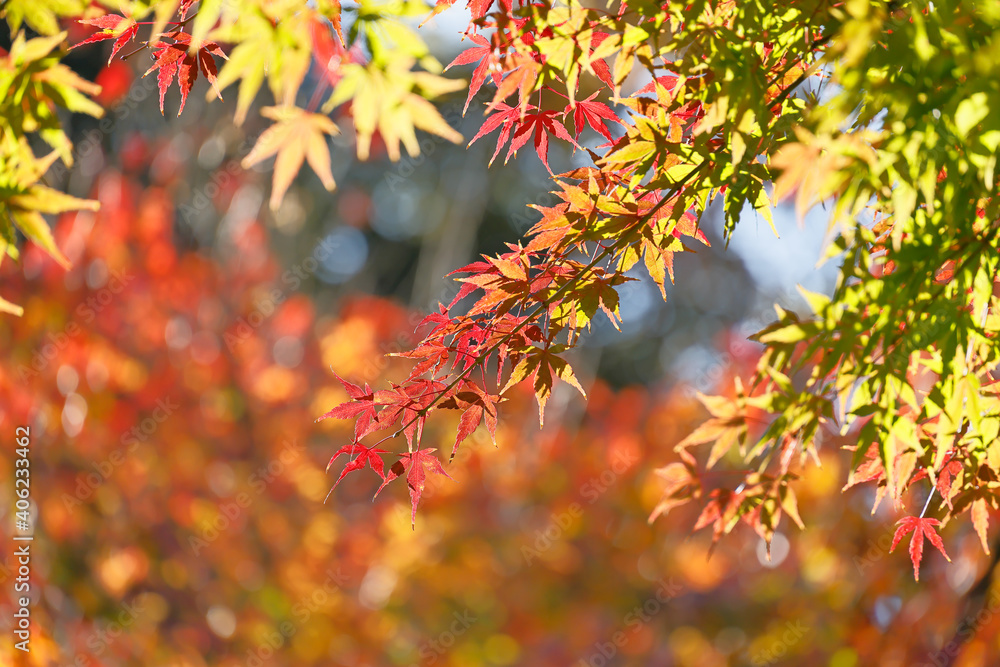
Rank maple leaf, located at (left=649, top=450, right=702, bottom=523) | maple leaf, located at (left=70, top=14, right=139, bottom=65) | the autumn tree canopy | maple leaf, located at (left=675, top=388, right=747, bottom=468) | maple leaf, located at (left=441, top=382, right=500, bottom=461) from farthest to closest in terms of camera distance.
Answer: maple leaf, located at (left=649, top=450, right=702, bottom=523), maple leaf, located at (left=675, top=388, right=747, bottom=468), maple leaf, located at (left=441, top=382, right=500, bottom=461), maple leaf, located at (left=70, top=14, right=139, bottom=65), the autumn tree canopy

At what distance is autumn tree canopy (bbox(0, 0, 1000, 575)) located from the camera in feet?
2.93

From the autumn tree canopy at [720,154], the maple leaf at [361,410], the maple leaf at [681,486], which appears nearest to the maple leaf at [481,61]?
the autumn tree canopy at [720,154]

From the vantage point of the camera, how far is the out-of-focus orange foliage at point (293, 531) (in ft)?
15.0

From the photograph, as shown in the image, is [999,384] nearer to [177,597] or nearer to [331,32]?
[331,32]

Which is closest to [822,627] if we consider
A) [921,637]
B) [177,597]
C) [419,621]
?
[921,637]

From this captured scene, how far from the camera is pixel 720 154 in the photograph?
4.07 ft

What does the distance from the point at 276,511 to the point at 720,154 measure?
515 centimetres

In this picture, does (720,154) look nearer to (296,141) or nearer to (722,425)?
(722,425)

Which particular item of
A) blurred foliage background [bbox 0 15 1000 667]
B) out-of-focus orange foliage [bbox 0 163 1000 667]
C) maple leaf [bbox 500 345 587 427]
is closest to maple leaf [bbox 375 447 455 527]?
maple leaf [bbox 500 345 587 427]

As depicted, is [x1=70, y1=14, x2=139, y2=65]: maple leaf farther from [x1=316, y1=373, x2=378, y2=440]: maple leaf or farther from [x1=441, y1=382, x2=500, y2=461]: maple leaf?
[x1=441, y1=382, x2=500, y2=461]: maple leaf

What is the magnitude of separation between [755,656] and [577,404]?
3.83m

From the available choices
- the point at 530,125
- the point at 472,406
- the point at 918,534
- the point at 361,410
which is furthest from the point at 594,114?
the point at 918,534

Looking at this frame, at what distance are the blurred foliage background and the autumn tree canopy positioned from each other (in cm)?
297

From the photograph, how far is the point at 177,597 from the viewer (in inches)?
199
